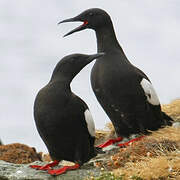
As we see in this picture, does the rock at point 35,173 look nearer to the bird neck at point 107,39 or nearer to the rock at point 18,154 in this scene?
the bird neck at point 107,39

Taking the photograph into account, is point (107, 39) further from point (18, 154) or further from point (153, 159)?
point (18, 154)

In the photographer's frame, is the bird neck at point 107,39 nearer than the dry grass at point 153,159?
No

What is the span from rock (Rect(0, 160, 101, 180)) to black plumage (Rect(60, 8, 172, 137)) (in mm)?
1758

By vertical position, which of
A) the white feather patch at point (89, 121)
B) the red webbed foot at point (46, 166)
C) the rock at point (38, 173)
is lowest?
the rock at point (38, 173)

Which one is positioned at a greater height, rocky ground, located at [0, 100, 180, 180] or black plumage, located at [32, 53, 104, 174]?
black plumage, located at [32, 53, 104, 174]

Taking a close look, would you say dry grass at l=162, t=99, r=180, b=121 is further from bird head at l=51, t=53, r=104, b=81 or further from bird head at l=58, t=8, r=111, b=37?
bird head at l=51, t=53, r=104, b=81

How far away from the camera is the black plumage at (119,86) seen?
946 cm

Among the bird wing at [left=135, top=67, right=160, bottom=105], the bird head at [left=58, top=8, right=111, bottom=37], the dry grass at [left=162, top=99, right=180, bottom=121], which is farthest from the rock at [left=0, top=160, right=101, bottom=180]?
the dry grass at [left=162, top=99, right=180, bottom=121]

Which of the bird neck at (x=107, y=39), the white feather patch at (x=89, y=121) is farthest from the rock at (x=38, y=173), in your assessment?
the bird neck at (x=107, y=39)

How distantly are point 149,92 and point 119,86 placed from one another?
2.28 feet

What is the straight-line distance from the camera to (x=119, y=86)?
30.9 ft

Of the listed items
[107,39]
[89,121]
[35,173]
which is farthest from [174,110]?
[35,173]

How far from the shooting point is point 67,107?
7684mm

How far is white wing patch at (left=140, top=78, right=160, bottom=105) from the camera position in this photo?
968 cm
